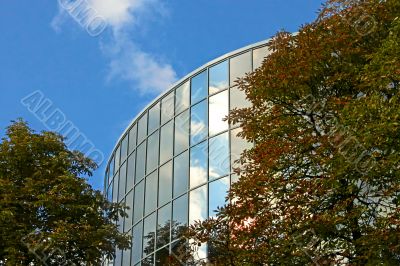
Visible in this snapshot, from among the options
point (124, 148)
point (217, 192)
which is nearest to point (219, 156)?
point (217, 192)

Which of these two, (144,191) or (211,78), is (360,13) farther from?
(144,191)

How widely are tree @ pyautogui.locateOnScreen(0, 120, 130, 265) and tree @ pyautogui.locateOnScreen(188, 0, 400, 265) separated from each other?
4.63 m

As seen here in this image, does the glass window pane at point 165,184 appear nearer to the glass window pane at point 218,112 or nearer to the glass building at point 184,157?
the glass building at point 184,157

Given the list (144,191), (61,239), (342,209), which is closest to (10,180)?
(61,239)

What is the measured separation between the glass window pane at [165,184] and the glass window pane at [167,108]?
7.94 ft

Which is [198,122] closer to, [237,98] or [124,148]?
[237,98]

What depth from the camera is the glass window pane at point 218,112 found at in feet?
90.8

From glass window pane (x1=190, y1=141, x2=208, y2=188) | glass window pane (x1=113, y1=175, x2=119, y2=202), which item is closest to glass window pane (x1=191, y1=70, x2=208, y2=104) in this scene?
glass window pane (x1=190, y1=141, x2=208, y2=188)

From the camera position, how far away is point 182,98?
99.3 ft

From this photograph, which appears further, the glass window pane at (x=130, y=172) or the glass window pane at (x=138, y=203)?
the glass window pane at (x=130, y=172)

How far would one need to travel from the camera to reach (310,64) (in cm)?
1394

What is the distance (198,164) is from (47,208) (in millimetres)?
11085

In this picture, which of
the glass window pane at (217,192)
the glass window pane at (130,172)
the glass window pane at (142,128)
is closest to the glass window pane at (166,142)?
the glass window pane at (142,128)

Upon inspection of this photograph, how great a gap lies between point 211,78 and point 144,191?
21.1 feet
